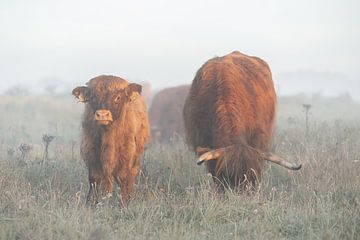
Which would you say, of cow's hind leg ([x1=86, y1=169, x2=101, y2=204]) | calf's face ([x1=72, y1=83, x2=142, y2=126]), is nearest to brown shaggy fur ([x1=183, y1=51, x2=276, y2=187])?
calf's face ([x1=72, y1=83, x2=142, y2=126])

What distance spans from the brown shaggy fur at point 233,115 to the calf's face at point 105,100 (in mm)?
1125

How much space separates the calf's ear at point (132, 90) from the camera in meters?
7.90

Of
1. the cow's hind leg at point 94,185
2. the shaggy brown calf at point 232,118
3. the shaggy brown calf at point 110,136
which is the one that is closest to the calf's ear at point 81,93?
the shaggy brown calf at point 110,136

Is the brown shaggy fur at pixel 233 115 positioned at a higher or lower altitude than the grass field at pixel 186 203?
higher

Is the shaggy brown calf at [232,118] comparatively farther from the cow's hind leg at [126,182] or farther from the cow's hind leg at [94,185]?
the cow's hind leg at [94,185]

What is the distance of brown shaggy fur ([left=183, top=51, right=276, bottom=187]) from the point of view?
7.50m

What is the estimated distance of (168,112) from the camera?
16.8 meters

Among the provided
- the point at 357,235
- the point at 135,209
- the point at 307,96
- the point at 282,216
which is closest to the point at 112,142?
the point at 135,209

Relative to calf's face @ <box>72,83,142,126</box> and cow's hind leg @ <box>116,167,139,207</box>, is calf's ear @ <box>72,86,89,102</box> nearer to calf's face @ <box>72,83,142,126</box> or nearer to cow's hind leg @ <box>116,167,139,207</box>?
calf's face @ <box>72,83,142,126</box>

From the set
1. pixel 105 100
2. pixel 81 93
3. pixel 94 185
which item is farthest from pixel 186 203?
pixel 81 93

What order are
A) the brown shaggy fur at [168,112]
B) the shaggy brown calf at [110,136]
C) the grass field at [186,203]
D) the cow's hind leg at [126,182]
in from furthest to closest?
the brown shaggy fur at [168,112] → the cow's hind leg at [126,182] → the shaggy brown calf at [110,136] → the grass field at [186,203]

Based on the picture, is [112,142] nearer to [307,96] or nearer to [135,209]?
[135,209]

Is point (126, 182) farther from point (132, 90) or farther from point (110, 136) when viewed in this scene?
point (132, 90)

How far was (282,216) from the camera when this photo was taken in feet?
22.2
